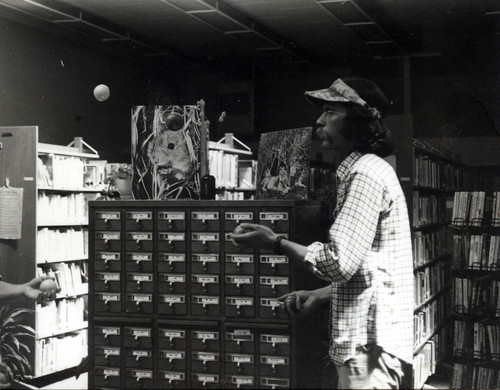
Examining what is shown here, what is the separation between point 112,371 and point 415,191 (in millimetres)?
3115

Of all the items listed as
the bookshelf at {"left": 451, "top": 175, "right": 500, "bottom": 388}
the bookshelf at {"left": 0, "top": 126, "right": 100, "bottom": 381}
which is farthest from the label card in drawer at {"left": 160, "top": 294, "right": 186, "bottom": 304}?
the bookshelf at {"left": 0, "top": 126, "right": 100, "bottom": 381}

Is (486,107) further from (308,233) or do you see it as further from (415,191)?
(308,233)

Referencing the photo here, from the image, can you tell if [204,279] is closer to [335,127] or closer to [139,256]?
[139,256]

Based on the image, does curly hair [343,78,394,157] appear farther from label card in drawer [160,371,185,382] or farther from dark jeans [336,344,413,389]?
label card in drawer [160,371,185,382]

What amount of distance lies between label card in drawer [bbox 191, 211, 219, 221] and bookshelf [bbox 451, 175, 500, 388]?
116 inches

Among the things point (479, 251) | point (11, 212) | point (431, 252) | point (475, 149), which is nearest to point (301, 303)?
point (479, 251)

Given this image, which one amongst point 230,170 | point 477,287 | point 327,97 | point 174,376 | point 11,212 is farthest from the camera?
point 230,170

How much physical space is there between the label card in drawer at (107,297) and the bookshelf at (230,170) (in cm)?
424

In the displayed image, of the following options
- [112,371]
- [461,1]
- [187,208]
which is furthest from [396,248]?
[461,1]

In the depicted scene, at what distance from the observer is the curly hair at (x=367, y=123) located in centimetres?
222

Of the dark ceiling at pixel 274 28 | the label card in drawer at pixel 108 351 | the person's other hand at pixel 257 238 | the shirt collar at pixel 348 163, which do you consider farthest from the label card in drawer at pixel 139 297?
the dark ceiling at pixel 274 28

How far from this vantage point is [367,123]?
88.0 inches

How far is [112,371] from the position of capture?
114 inches

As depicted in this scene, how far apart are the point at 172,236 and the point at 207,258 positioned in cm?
17
